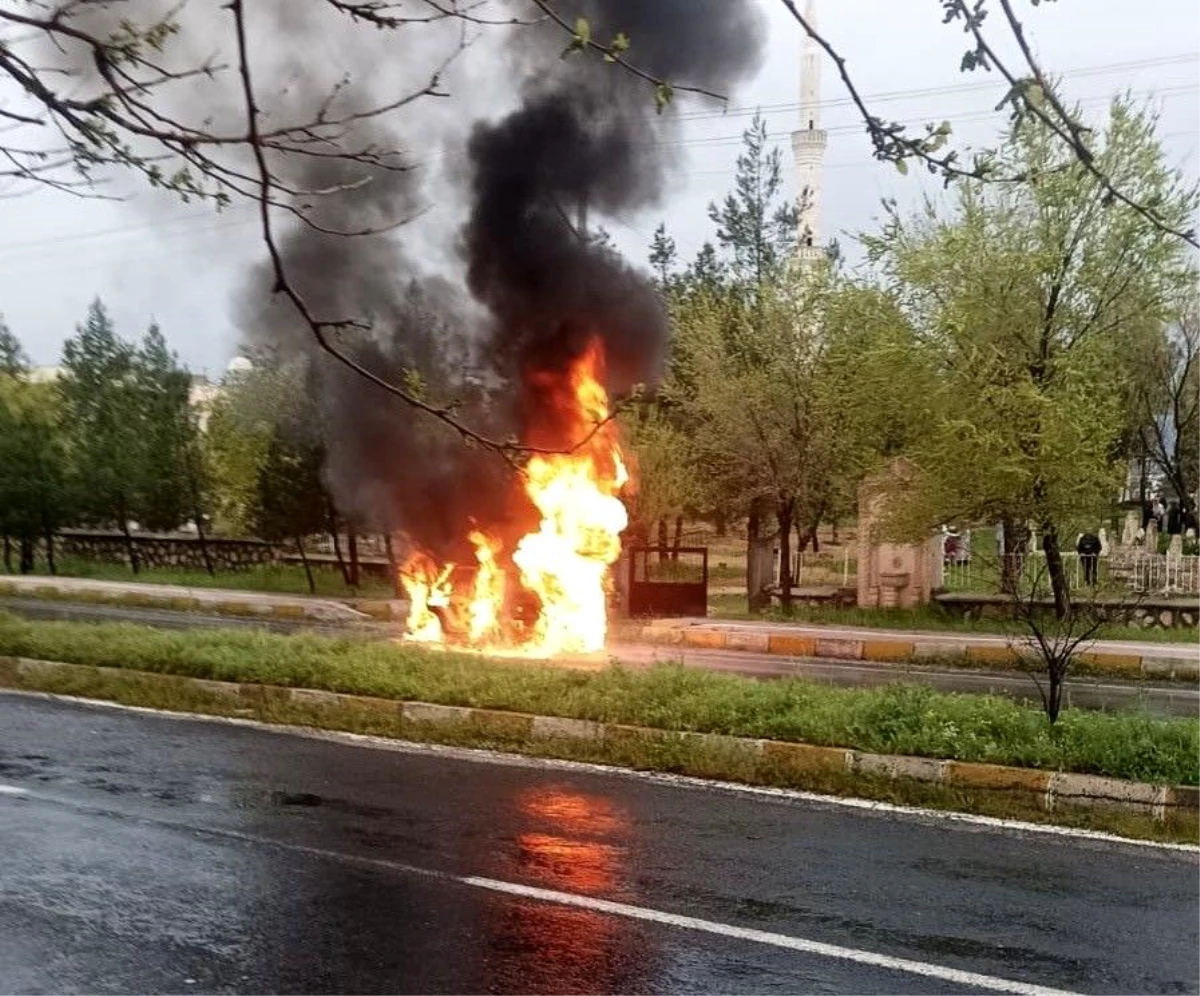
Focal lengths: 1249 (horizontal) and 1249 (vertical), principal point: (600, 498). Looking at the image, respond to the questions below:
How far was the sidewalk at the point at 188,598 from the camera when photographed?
20875 mm

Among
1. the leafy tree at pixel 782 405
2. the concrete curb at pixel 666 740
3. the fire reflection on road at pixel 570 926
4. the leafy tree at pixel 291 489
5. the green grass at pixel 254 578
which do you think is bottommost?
the fire reflection on road at pixel 570 926

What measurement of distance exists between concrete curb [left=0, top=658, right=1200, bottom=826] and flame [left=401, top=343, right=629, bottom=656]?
3.45m

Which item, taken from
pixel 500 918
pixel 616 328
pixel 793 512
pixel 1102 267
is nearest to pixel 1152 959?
pixel 500 918

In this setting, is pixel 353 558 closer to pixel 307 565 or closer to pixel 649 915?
pixel 307 565

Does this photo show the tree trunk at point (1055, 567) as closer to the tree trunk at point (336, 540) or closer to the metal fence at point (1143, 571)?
the metal fence at point (1143, 571)

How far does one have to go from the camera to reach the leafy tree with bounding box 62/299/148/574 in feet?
89.0

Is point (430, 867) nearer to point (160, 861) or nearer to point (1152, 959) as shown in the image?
point (160, 861)

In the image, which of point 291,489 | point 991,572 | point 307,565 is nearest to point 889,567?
point 991,572

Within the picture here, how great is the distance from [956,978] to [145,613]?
18.6m

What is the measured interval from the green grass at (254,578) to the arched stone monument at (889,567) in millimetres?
8901

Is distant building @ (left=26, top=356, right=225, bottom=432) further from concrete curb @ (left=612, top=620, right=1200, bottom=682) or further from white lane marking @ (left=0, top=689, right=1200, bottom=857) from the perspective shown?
white lane marking @ (left=0, top=689, right=1200, bottom=857)

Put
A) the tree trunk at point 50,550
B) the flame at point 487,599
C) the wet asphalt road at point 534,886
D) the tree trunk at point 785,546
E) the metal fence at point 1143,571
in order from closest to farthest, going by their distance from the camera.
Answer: the wet asphalt road at point 534,886, the flame at point 487,599, the metal fence at point 1143,571, the tree trunk at point 785,546, the tree trunk at point 50,550

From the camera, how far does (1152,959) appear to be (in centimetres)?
489

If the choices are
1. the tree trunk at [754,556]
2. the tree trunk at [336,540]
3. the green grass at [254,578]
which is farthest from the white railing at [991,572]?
the tree trunk at [336,540]
